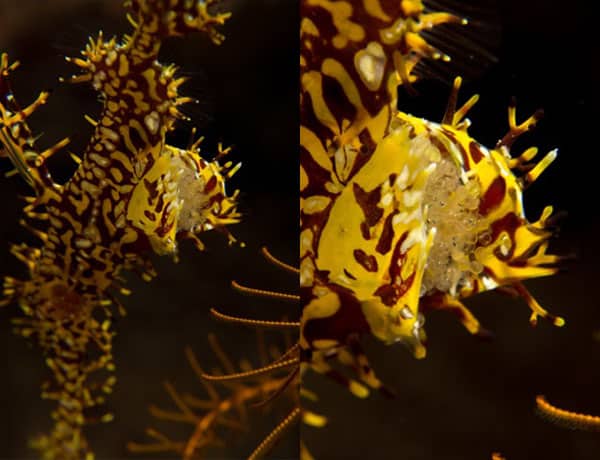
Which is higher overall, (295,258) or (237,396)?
(295,258)

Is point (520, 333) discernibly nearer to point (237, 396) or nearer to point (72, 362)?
point (237, 396)

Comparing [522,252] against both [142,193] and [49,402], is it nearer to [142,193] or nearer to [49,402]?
[142,193]

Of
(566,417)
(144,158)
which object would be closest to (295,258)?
(144,158)

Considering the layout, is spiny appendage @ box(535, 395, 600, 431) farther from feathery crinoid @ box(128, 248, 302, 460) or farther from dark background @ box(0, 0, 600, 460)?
feathery crinoid @ box(128, 248, 302, 460)

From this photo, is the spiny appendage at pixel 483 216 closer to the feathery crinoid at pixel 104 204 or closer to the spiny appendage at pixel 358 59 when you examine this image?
the spiny appendage at pixel 358 59

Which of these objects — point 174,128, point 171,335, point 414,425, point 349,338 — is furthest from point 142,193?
point 414,425

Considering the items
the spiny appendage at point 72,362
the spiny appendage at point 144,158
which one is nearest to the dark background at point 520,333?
the spiny appendage at point 144,158

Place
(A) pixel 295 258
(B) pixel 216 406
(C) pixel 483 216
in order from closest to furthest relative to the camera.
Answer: (C) pixel 483 216, (A) pixel 295 258, (B) pixel 216 406

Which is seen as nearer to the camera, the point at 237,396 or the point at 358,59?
the point at 358,59
